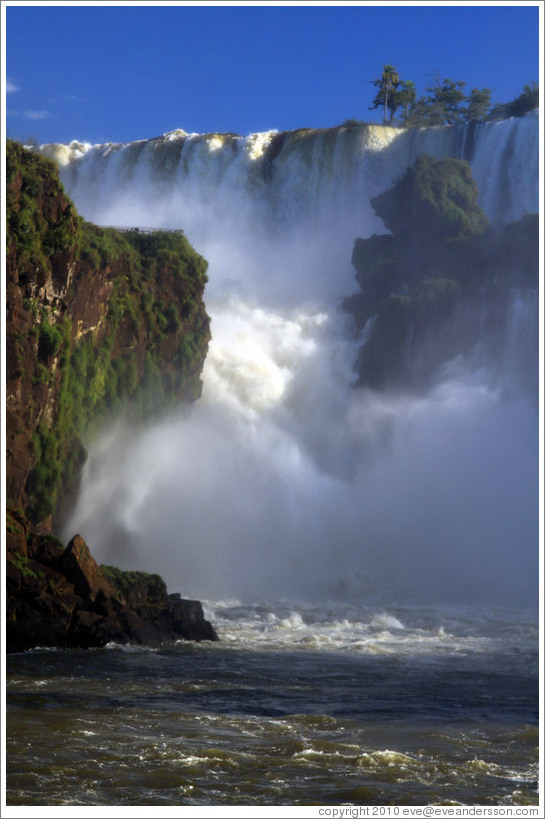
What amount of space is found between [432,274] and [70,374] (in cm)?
1716

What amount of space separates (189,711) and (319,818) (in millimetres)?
4605

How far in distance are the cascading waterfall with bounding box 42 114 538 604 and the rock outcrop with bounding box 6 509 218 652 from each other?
4.96 metres

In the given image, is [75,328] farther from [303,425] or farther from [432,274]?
[432,274]

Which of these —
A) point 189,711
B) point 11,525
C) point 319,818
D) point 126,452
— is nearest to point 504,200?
point 126,452

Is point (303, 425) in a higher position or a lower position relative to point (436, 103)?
lower

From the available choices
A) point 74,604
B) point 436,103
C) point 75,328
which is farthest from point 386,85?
point 74,604

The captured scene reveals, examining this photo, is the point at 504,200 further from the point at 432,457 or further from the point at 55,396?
the point at 55,396

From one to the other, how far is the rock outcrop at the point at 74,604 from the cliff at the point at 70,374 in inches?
0.7

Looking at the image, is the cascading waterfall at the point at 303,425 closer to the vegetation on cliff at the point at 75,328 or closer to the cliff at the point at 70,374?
the vegetation on cliff at the point at 75,328

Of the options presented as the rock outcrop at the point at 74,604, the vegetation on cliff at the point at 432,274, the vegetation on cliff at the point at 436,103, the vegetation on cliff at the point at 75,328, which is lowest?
the rock outcrop at the point at 74,604

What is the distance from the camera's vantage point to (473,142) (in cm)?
3141

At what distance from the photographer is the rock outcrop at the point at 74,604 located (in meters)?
12.3

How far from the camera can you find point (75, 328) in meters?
17.5

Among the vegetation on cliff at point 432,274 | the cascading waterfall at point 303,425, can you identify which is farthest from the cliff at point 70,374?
the vegetation on cliff at point 432,274
